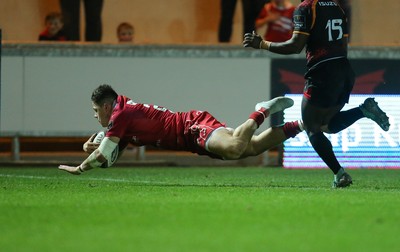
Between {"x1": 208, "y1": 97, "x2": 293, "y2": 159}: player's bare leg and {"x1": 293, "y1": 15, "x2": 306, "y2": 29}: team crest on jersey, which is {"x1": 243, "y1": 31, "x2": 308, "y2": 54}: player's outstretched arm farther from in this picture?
{"x1": 208, "y1": 97, "x2": 293, "y2": 159}: player's bare leg

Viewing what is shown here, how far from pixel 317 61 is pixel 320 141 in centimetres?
73

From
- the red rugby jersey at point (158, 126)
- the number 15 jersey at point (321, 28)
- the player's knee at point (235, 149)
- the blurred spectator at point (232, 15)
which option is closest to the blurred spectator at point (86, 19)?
the blurred spectator at point (232, 15)

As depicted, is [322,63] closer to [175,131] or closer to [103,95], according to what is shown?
[175,131]

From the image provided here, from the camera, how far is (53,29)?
653 inches

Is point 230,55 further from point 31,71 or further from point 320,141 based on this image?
point 320,141

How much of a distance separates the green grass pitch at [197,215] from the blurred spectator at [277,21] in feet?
15.5

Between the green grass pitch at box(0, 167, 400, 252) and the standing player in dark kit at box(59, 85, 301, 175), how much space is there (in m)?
0.35

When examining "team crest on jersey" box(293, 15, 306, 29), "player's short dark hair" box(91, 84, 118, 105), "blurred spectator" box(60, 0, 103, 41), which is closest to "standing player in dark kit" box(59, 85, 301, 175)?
"player's short dark hair" box(91, 84, 118, 105)

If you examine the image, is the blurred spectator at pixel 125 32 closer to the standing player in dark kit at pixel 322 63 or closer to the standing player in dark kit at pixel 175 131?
the standing player in dark kit at pixel 175 131

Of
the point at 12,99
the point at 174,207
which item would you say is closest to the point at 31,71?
the point at 12,99

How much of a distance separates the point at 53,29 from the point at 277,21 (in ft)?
10.3

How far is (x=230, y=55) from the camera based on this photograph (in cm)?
1596

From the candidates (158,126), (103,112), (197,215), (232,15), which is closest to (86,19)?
(232,15)

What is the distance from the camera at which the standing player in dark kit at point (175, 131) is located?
10.9m
